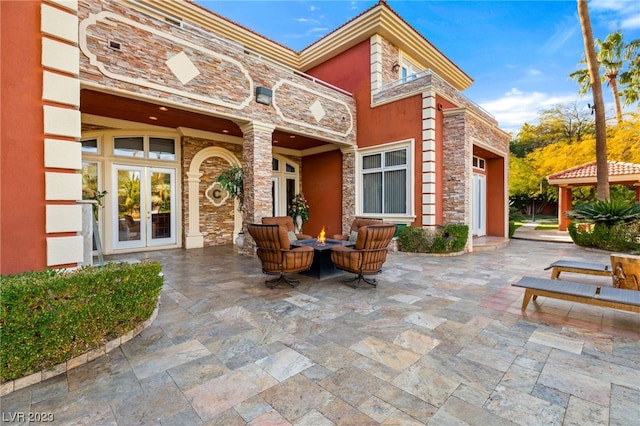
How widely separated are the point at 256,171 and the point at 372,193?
418 cm

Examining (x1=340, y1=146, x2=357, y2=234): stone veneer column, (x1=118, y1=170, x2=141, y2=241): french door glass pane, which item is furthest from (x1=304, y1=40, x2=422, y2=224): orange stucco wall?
(x1=118, y1=170, x2=141, y2=241): french door glass pane

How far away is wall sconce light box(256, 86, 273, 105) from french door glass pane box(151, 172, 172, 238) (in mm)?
4246

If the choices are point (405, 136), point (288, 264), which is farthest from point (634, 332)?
point (405, 136)

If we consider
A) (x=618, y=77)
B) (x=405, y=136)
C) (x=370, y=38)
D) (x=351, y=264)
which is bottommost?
(x=351, y=264)

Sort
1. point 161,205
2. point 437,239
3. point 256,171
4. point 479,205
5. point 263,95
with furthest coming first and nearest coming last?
point 479,205 < point 161,205 < point 437,239 < point 256,171 < point 263,95

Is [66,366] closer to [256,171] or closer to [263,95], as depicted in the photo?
[256,171]

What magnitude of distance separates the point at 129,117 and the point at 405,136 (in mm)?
7776

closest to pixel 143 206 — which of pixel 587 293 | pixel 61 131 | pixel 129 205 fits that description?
pixel 129 205

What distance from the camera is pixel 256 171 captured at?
7223 mm

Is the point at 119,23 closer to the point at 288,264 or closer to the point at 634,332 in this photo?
the point at 288,264

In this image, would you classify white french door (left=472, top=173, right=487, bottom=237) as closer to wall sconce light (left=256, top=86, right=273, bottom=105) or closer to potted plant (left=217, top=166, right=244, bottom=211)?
wall sconce light (left=256, top=86, right=273, bottom=105)

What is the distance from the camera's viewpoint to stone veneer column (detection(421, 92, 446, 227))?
783cm

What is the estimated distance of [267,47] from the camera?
1016 centimetres

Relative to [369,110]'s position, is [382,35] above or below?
above
